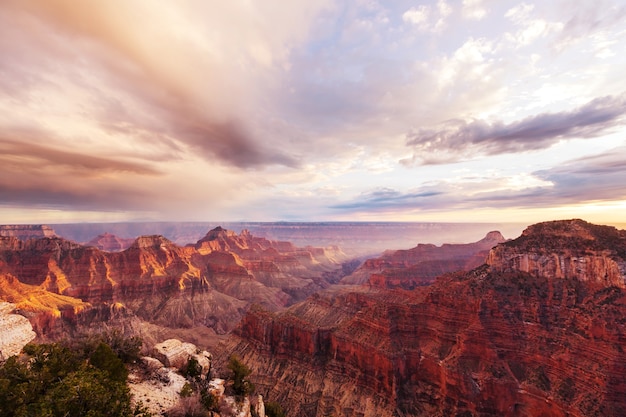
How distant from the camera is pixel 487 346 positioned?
49.2 meters

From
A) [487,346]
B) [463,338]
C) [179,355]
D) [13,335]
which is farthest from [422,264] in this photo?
[13,335]

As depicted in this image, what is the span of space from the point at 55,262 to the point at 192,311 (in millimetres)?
53093

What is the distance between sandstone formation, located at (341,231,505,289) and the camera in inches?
5340

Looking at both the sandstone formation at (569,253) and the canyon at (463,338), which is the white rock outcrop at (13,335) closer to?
the canyon at (463,338)

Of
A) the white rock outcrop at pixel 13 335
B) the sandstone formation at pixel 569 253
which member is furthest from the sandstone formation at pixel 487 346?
the white rock outcrop at pixel 13 335

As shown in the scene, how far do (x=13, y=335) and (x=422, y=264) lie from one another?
14549 cm

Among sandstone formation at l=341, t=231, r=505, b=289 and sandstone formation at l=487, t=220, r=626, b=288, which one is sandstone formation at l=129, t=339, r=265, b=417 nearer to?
sandstone formation at l=487, t=220, r=626, b=288

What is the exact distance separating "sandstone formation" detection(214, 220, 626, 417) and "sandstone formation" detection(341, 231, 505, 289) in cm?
6852

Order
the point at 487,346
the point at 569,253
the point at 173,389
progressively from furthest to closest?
the point at 569,253, the point at 487,346, the point at 173,389

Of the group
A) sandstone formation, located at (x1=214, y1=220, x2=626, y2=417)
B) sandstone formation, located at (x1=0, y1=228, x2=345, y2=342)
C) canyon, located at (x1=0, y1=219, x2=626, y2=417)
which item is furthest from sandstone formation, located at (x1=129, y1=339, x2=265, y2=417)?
sandstone formation, located at (x1=0, y1=228, x2=345, y2=342)

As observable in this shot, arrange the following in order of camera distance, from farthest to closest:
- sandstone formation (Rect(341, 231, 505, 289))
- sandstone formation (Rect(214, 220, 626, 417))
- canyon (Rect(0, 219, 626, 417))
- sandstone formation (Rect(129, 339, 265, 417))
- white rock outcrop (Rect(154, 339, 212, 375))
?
sandstone formation (Rect(341, 231, 505, 289)) → canyon (Rect(0, 219, 626, 417)) → sandstone formation (Rect(214, 220, 626, 417)) → white rock outcrop (Rect(154, 339, 212, 375)) → sandstone formation (Rect(129, 339, 265, 417))

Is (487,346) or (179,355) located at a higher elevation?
(179,355)

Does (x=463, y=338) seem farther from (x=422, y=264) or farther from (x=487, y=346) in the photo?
(x=422, y=264)

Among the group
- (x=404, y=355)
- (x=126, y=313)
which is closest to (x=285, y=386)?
(x=404, y=355)
